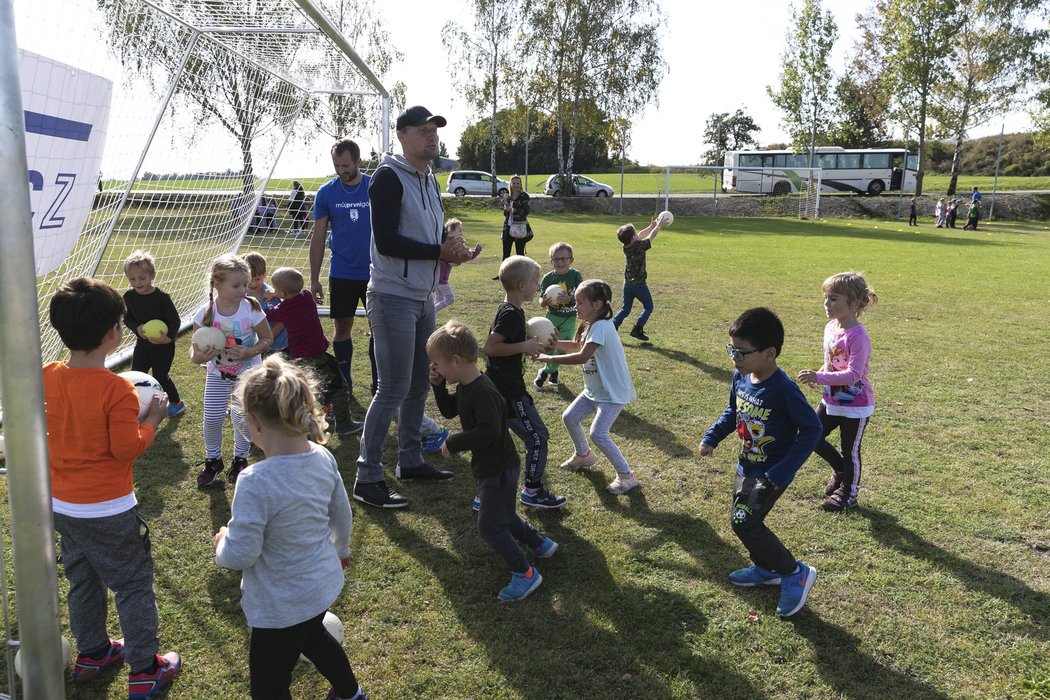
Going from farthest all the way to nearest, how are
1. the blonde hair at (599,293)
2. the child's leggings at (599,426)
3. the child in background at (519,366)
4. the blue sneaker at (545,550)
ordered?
1. the child's leggings at (599,426)
2. the blonde hair at (599,293)
3. the child in background at (519,366)
4. the blue sneaker at (545,550)

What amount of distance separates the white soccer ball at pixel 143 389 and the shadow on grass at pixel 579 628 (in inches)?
64.3

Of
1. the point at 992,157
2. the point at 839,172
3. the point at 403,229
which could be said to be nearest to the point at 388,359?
the point at 403,229

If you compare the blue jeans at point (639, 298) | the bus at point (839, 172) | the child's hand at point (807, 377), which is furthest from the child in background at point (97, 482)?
the bus at point (839, 172)

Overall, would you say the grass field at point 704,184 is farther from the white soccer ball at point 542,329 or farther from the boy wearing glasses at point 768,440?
the boy wearing glasses at point 768,440

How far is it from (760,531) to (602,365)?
1717mm

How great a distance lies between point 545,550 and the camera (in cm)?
402

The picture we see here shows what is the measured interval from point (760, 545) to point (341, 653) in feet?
6.57

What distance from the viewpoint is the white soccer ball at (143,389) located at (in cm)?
304

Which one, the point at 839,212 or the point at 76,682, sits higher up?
the point at 839,212

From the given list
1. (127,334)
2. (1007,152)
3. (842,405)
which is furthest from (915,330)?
(1007,152)

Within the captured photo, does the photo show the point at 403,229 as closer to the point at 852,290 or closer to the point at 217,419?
the point at 217,419

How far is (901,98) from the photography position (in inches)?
1564

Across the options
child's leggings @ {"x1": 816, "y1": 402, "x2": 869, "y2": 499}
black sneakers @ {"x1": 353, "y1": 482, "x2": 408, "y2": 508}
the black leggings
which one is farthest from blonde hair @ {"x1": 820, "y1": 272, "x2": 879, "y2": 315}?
the black leggings

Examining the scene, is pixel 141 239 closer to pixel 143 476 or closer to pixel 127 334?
pixel 127 334
